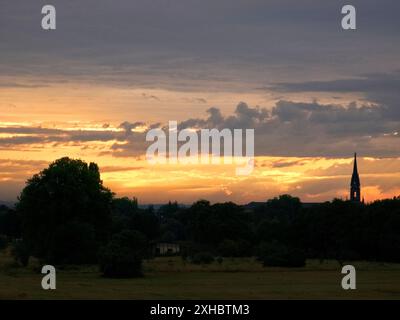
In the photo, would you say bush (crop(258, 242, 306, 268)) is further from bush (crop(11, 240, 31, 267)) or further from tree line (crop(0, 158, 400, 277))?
bush (crop(11, 240, 31, 267))

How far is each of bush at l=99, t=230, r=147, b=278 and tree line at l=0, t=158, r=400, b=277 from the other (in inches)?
3.5

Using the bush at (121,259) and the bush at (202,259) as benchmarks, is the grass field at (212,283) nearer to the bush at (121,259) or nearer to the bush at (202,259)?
the bush at (121,259)

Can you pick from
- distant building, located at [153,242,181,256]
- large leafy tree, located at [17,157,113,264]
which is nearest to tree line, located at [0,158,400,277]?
large leafy tree, located at [17,157,113,264]

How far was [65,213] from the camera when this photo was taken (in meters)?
92.8

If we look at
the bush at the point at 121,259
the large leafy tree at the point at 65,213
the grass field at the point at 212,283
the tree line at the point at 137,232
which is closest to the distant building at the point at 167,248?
the tree line at the point at 137,232

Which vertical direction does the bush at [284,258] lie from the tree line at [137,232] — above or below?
below

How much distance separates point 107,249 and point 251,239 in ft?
156

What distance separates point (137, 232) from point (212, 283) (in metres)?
17.0

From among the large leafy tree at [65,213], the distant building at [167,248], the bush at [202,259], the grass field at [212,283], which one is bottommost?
the grass field at [212,283]

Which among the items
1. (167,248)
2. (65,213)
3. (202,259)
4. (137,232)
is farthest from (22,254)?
(167,248)

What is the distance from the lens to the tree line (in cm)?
8900

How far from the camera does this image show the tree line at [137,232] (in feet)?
292

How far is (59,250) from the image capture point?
89.8m

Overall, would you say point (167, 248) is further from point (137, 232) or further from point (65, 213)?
point (137, 232)
